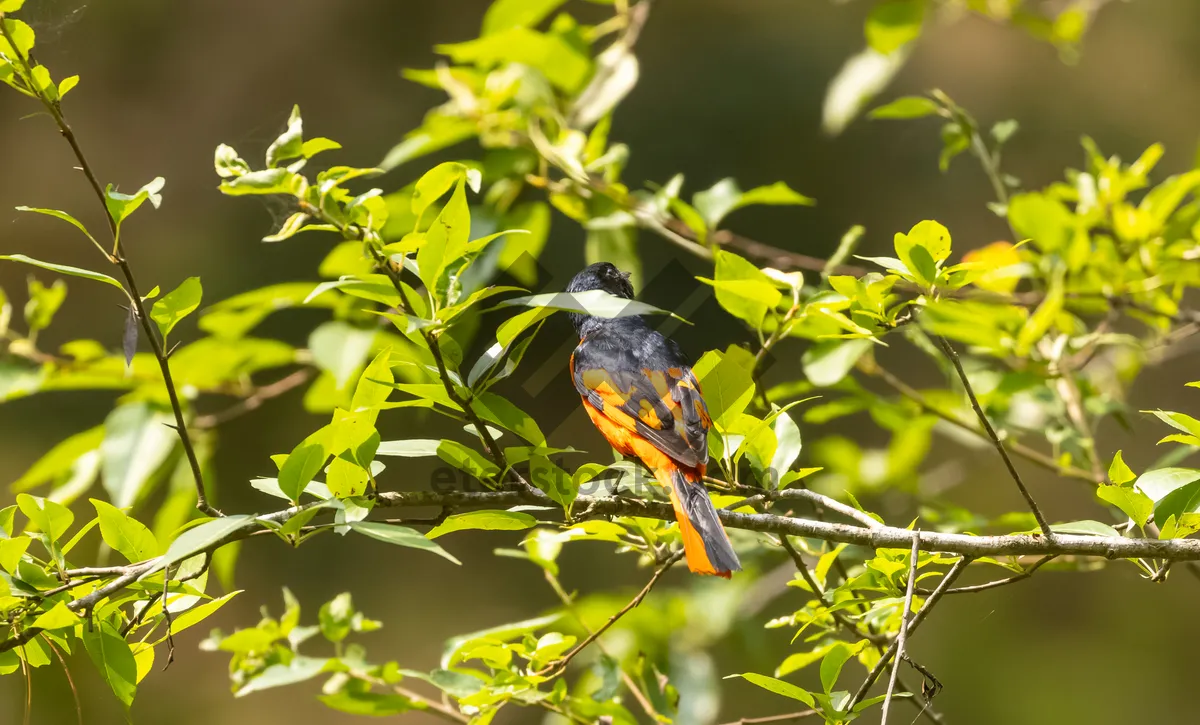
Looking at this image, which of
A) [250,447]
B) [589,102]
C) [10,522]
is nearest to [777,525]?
[10,522]

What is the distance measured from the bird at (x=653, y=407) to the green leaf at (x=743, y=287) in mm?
88

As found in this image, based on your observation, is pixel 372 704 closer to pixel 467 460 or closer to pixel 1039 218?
pixel 467 460

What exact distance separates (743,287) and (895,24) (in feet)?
1.85

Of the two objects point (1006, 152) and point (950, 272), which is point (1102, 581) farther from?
point (950, 272)

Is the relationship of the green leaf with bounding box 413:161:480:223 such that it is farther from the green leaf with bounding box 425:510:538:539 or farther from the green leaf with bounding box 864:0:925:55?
the green leaf with bounding box 864:0:925:55

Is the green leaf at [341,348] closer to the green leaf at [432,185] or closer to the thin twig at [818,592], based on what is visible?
the green leaf at [432,185]

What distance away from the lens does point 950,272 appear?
72 centimetres

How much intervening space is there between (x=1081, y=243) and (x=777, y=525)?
0.32 meters

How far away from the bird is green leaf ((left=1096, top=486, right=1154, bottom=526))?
296mm

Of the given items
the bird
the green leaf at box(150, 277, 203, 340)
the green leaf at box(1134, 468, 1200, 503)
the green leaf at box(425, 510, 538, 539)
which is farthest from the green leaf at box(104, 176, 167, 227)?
the green leaf at box(1134, 468, 1200, 503)

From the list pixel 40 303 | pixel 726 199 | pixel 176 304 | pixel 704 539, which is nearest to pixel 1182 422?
pixel 704 539

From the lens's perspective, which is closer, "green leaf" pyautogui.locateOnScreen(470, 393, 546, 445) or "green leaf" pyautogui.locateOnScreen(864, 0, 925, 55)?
"green leaf" pyautogui.locateOnScreen(470, 393, 546, 445)

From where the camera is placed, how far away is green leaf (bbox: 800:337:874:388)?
41.8 inches

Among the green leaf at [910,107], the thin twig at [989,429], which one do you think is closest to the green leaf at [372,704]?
the thin twig at [989,429]
